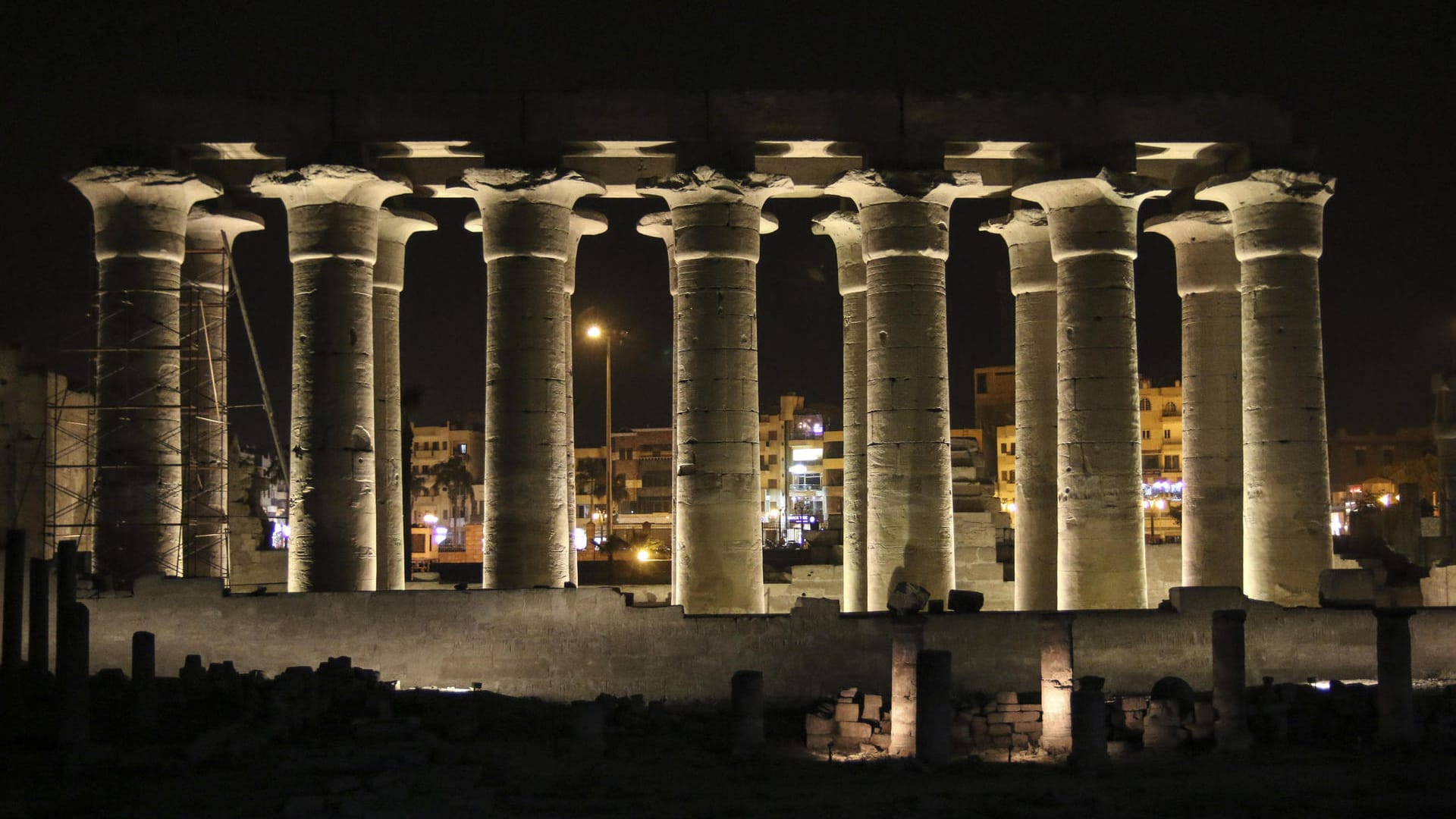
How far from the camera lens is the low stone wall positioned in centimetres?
2470

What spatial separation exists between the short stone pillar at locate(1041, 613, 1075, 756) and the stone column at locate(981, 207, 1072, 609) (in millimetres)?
6669

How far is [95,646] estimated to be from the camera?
81.1ft

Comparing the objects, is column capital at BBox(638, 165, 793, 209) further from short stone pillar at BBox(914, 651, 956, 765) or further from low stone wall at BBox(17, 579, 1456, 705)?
short stone pillar at BBox(914, 651, 956, 765)

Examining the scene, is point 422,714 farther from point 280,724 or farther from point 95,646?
point 95,646

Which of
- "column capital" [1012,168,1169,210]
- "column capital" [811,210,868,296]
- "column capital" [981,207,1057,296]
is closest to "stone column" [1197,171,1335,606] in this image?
A: "column capital" [1012,168,1169,210]

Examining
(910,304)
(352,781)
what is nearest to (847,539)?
(910,304)

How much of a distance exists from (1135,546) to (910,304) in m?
5.62

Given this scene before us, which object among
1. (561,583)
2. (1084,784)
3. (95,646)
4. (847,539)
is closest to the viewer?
(1084,784)

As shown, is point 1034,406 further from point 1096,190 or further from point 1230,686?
point 1230,686

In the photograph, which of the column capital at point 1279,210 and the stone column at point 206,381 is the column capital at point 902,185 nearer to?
the column capital at point 1279,210

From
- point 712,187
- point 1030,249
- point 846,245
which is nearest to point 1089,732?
point 712,187

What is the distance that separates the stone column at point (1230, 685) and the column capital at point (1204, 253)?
30.8 ft

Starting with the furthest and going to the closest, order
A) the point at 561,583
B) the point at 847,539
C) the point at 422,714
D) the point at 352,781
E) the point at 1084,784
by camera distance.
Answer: the point at 847,539 < the point at 561,583 < the point at 422,714 < the point at 1084,784 < the point at 352,781

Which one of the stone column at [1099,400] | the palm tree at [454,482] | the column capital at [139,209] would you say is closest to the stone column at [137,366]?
the column capital at [139,209]
